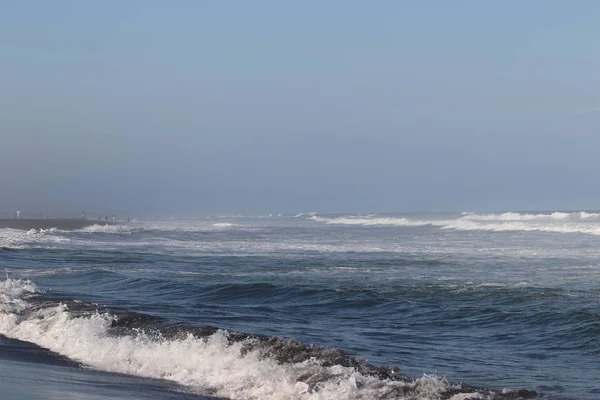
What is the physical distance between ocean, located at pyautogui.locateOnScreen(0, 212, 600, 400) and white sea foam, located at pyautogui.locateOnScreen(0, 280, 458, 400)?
3 centimetres

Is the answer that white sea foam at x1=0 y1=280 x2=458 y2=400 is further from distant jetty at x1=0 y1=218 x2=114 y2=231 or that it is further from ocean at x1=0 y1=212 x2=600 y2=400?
distant jetty at x1=0 y1=218 x2=114 y2=231

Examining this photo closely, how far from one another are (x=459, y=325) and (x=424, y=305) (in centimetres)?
240

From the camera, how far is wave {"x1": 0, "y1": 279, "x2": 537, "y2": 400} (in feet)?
31.7

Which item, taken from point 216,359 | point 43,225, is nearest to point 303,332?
point 216,359

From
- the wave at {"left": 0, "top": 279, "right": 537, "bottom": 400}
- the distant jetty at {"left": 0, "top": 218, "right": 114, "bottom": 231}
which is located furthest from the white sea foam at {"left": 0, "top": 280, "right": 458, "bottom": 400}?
the distant jetty at {"left": 0, "top": 218, "right": 114, "bottom": 231}

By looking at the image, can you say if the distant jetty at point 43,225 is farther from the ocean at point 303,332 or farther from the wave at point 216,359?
the wave at point 216,359

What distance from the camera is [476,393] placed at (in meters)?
9.39

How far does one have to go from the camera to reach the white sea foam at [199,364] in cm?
970

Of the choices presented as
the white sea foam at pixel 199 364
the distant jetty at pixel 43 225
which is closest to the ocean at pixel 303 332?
the white sea foam at pixel 199 364

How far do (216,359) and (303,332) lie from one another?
2.98 meters

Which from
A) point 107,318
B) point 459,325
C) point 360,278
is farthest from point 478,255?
point 107,318

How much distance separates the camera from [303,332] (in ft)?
46.4

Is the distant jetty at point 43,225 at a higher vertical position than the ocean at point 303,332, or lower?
higher

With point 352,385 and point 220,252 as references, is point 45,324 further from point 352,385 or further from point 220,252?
point 220,252
